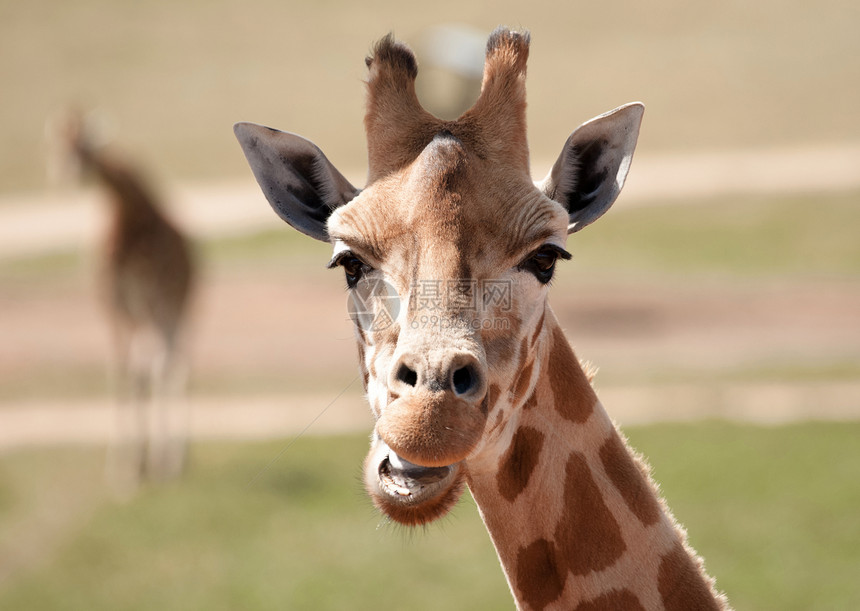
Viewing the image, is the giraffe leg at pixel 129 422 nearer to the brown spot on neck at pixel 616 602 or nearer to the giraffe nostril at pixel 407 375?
the brown spot on neck at pixel 616 602

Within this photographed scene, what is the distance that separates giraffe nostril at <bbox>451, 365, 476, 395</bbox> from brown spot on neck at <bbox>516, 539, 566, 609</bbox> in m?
1.25

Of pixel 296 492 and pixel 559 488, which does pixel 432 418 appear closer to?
pixel 559 488

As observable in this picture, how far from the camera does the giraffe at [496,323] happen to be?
15.6ft

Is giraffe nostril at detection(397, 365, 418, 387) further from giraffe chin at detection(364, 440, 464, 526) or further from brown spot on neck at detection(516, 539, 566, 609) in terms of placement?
brown spot on neck at detection(516, 539, 566, 609)

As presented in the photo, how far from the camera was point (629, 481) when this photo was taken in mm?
5520

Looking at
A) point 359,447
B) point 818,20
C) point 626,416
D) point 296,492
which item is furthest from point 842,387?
point 818,20

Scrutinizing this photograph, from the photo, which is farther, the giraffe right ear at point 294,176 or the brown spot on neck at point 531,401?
the giraffe right ear at point 294,176

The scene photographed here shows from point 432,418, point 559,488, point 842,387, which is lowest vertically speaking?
point 842,387

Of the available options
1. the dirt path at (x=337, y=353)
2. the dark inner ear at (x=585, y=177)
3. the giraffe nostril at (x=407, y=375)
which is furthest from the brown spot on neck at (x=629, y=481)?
the dirt path at (x=337, y=353)

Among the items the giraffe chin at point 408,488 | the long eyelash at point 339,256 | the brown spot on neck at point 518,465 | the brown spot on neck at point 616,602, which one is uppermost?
the long eyelash at point 339,256

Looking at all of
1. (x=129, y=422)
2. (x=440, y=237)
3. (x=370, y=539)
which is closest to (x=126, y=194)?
(x=129, y=422)

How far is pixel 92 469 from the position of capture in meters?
20.9

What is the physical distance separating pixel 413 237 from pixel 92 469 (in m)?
17.6

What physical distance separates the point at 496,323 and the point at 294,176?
66.7 inches
